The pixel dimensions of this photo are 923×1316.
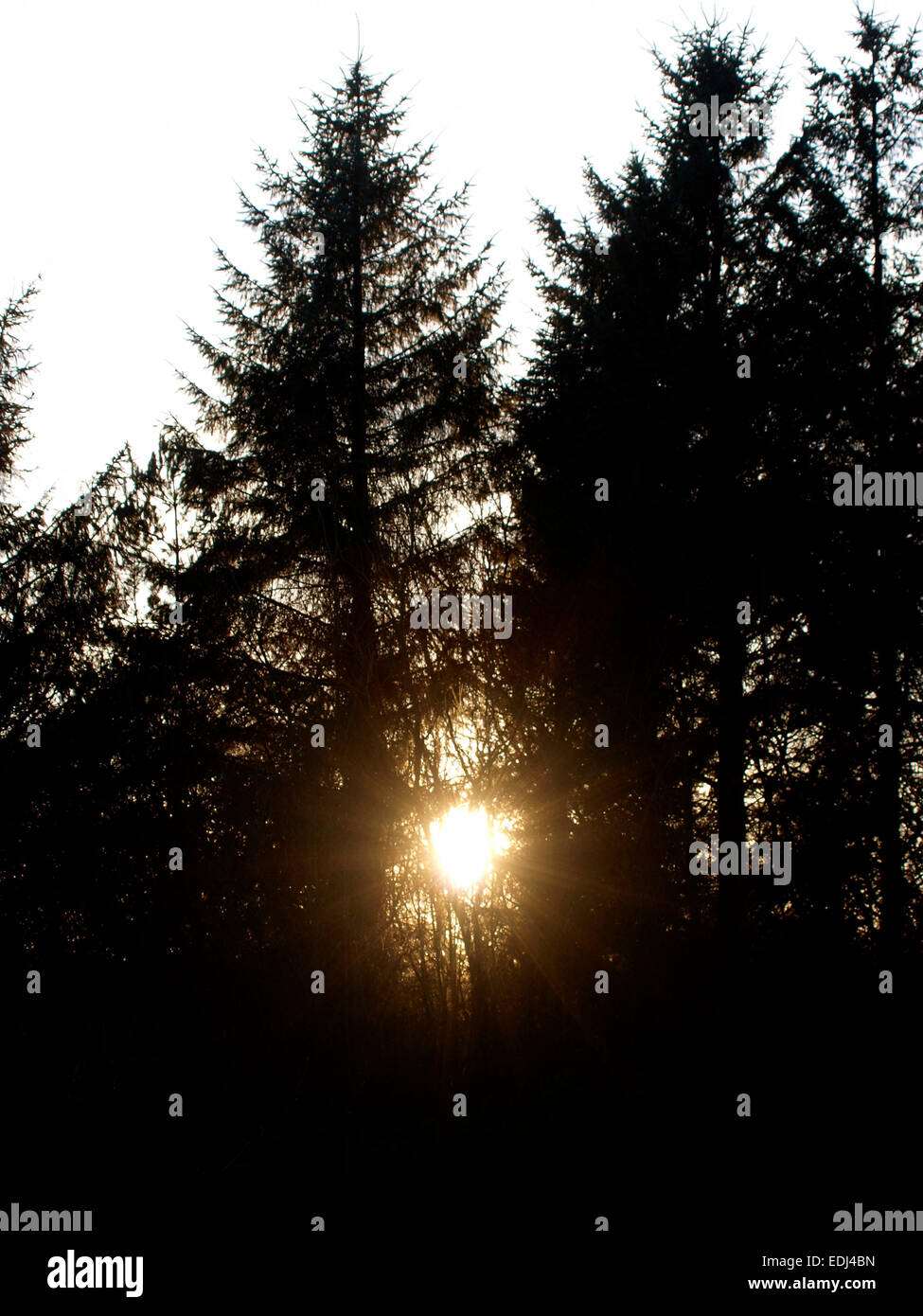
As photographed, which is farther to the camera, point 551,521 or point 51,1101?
point 551,521

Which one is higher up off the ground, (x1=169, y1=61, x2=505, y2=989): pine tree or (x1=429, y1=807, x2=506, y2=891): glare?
(x1=169, y1=61, x2=505, y2=989): pine tree

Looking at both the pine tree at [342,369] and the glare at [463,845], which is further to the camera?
the pine tree at [342,369]

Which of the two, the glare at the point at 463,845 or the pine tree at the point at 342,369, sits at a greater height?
the pine tree at the point at 342,369

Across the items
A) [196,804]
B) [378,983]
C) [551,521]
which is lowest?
[378,983]

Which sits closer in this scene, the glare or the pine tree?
the glare

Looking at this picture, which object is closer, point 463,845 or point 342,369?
point 463,845

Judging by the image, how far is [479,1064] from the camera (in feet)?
21.6

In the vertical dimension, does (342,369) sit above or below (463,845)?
above

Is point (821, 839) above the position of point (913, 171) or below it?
below

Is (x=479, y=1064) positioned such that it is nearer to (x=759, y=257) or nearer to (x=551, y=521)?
(x=551, y=521)

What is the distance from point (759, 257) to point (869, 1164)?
32.7 feet
